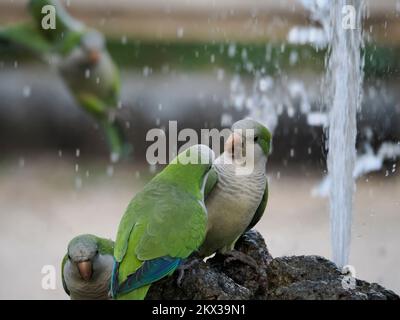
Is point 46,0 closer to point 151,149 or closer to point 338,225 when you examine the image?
point 151,149

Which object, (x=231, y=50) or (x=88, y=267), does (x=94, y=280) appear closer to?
(x=88, y=267)

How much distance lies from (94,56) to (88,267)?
1109mm

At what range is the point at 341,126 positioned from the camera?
114 cm

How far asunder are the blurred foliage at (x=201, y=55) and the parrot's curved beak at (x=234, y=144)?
108 centimetres

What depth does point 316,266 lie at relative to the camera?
2.67 ft

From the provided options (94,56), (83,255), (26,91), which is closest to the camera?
(83,255)

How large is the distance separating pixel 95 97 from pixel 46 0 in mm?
306

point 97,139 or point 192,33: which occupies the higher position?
point 192,33

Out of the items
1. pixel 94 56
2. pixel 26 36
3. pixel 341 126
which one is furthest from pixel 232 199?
pixel 26 36

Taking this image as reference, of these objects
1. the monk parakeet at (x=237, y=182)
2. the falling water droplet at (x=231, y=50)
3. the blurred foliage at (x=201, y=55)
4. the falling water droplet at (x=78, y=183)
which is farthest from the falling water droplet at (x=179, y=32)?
the monk parakeet at (x=237, y=182)

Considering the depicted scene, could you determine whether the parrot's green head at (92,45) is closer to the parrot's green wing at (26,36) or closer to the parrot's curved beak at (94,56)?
the parrot's curved beak at (94,56)
